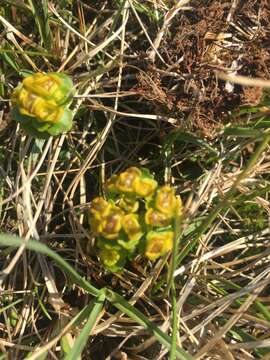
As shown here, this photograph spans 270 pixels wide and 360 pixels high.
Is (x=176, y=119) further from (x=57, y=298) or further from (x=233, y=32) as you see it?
(x=57, y=298)

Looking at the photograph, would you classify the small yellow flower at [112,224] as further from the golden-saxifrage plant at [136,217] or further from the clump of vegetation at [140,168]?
the clump of vegetation at [140,168]

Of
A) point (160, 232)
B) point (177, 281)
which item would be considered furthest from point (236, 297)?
point (160, 232)

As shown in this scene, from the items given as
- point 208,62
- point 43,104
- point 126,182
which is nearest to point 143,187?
point 126,182

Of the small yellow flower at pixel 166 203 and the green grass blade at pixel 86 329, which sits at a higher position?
the small yellow flower at pixel 166 203

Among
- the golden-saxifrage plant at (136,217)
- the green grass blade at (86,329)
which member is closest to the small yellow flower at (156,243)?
the golden-saxifrage plant at (136,217)

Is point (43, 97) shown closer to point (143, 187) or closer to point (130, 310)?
point (143, 187)

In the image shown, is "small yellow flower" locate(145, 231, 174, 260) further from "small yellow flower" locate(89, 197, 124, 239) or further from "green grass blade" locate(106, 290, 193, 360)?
"green grass blade" locate(106, 290, 193, 360)

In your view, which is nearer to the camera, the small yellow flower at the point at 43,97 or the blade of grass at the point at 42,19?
the small yellow flower at the point at 43,97
